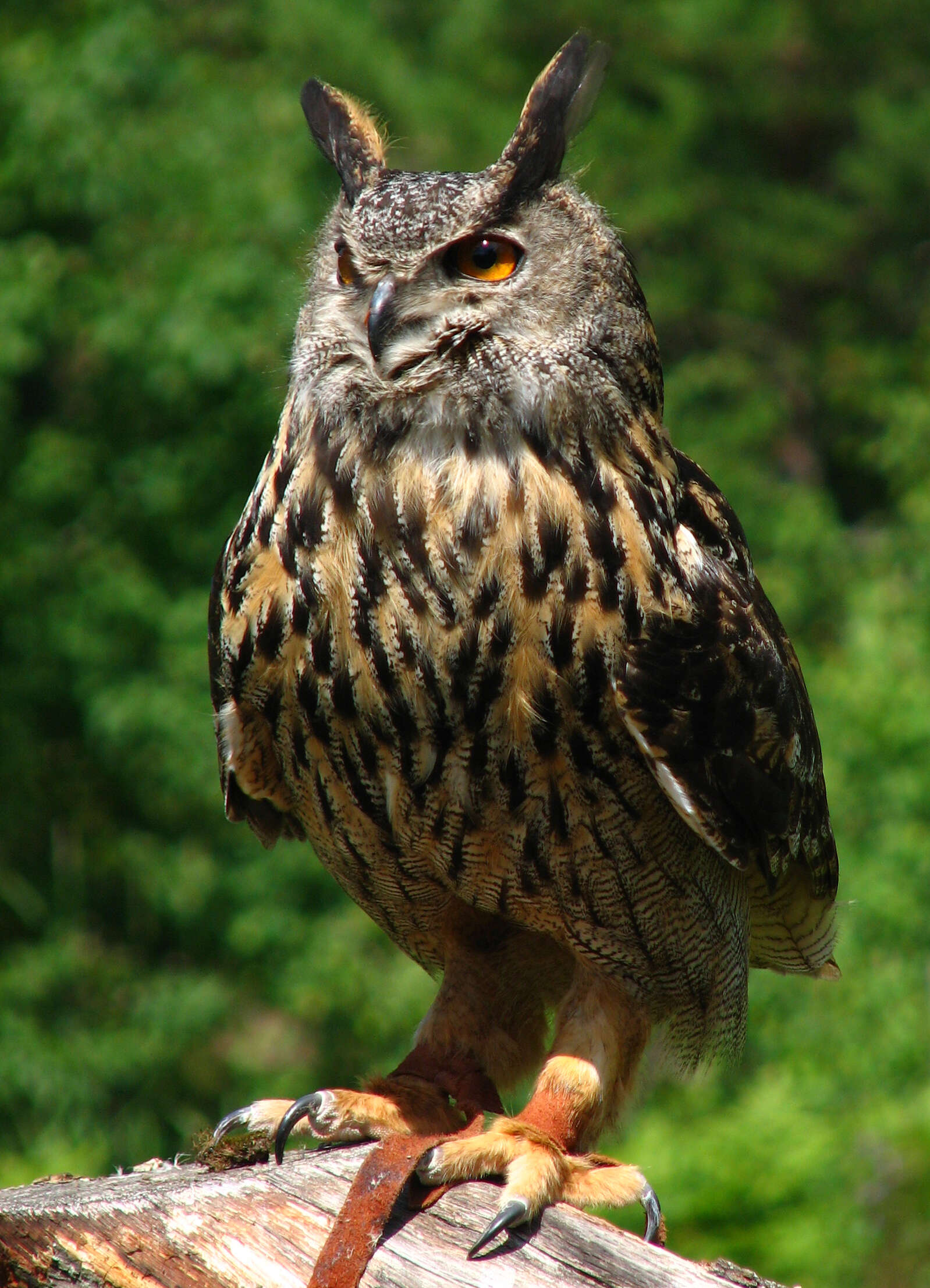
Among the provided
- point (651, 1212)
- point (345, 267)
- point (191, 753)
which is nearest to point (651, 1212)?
point (651, 1212)

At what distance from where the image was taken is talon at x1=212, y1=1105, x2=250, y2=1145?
7.02 ft

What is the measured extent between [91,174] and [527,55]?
15.9ft

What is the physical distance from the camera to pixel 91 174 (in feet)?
19.1

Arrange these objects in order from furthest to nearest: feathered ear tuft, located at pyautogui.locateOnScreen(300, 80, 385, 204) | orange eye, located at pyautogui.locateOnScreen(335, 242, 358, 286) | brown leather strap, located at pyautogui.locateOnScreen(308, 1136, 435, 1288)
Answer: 1. feathered ear tuft, located at pyautogui.locateOnScreen(300, 80, 385, 204)
2. orange eye, located at pyautogui.locateOnScreen(335, 242, 358, 286)
3. brown leather strap, located at pyautogui.locateOnScreen(308, 1136, 435, 1288)

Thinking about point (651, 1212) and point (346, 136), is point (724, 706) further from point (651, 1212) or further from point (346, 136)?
point (346, 136)

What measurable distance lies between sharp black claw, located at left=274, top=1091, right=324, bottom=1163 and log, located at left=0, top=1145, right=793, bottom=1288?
0.55 ft

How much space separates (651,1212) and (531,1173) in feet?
1.10

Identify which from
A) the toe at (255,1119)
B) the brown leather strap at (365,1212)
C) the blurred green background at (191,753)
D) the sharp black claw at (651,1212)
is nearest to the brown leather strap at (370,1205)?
the brown leather strap at (365,1212)

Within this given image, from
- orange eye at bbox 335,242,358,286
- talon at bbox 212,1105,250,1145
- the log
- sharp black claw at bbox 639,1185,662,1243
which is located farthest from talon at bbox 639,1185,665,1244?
orange eye at bbox 335,242,358,286

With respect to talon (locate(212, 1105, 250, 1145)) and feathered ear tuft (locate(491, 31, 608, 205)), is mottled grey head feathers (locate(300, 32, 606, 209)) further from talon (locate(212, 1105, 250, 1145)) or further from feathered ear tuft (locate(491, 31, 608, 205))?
talon (locate(212, 1105, 250, 1145))

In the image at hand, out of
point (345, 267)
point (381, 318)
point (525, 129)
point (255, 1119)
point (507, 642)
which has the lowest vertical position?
point (255, 1119)

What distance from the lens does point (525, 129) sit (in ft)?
7.65

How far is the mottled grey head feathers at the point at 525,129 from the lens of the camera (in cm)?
228

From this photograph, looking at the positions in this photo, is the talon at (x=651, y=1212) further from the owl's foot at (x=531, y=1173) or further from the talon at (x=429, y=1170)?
the talon at (x=429, y=1170)
